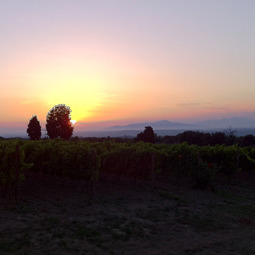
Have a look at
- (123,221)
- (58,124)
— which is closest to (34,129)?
(58,124)

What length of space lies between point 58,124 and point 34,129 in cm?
635

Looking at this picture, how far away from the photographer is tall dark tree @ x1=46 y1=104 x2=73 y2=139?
5322 centimetres

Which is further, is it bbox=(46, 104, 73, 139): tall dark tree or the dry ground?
bbox=(46, 104, 73, 139): tall dark tree

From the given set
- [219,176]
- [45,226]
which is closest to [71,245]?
[45,226]

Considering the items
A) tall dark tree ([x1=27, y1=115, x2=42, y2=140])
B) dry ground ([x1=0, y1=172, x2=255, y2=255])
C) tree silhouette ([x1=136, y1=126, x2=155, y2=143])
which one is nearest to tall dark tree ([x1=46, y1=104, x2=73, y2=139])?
tall dark tree ([x1=27, y1=115, x2=42, y2=140])

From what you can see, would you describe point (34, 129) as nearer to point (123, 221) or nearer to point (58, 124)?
point (58, 124)

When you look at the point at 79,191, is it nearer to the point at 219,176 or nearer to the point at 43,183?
the point at 43,183

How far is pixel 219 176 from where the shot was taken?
1880 centimetres

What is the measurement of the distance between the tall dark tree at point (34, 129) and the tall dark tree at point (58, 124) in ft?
16.3

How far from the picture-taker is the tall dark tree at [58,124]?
53219 mm

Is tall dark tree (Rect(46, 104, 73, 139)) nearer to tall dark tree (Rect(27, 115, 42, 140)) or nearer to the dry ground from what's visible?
tall dark tree (Rect(27, 115, 42, 140))

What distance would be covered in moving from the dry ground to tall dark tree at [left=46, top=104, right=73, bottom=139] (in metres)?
41.1

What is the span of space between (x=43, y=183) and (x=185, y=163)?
7.04 meters

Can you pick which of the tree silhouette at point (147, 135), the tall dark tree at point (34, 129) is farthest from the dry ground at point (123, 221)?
the tall dark tree at point (34, 129)
